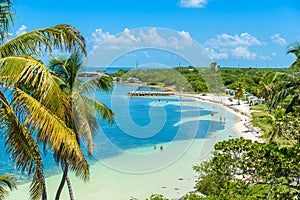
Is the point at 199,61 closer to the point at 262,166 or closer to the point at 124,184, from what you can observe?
the point at 262,166

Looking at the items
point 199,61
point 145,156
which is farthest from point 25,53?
point 145,156

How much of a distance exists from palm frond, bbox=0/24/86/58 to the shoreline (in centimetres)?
2059

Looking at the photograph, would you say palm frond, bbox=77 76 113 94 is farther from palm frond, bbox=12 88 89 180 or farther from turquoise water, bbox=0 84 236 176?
turquoise water, bbox=0 84 236 176

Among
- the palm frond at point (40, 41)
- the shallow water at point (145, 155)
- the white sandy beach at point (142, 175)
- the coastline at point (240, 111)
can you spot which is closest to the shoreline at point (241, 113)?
the coastline at point (240, 111)

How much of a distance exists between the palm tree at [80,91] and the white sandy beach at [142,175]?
7.80 meters

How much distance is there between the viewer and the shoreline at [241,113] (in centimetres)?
2853

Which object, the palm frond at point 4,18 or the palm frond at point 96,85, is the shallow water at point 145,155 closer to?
the palm frond at point 96,85

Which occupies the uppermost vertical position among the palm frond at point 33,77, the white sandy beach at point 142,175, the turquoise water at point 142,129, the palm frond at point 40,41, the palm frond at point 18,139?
the palm frond at point 40,41

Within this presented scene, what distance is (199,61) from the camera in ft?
37.8

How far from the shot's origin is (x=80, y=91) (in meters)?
7.62

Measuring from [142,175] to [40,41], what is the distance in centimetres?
1488

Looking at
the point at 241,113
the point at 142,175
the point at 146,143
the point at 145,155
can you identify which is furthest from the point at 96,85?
the point at 241,113

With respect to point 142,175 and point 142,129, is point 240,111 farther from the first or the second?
point 142,175

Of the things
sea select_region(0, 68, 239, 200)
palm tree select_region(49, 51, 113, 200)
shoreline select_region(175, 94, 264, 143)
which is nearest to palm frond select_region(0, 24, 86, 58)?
palm tree select_region(49, 51, 113, 200)
